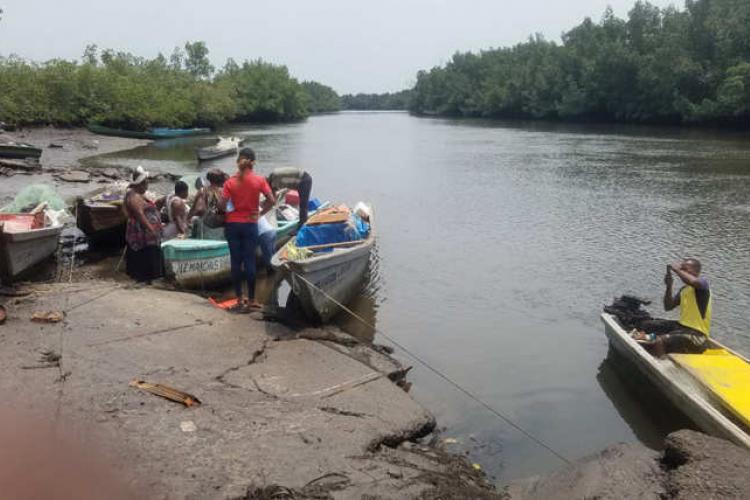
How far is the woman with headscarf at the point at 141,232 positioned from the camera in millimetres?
9547

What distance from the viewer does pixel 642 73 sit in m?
62.9

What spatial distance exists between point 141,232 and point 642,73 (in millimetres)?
62299

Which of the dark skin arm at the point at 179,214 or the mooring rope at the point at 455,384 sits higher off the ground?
the dark skin arm at the point at 179,214

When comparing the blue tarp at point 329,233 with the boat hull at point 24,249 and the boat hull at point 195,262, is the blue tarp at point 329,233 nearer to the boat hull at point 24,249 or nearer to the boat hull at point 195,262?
the boat hull at point 195,262

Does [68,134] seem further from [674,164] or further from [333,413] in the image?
[333,413]

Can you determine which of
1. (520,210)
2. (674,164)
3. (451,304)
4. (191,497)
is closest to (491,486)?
(191,497)

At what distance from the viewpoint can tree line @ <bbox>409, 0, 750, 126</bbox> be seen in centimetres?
5378

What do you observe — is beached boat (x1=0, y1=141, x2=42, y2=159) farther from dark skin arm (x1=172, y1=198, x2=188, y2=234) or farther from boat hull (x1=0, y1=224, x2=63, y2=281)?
dark skin arm (x1=172, y1=198, x2=188, y2=234)

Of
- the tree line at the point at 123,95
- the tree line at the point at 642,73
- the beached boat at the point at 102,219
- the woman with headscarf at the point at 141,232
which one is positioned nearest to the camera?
the woman with headscarf at the point at 141,232

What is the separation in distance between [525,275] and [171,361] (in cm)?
829

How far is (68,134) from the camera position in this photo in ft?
140

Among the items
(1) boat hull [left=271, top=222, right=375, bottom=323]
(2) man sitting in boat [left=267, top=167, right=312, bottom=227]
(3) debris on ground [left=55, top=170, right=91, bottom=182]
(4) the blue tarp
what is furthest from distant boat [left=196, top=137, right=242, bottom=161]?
(1) boat hull [left=271, top=222, right=375, bottom=323]

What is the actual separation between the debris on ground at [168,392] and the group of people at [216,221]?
283cm

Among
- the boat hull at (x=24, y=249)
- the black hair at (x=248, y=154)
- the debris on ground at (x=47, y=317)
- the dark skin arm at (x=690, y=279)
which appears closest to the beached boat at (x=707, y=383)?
the dark skin arm at (x=690, y=279)
